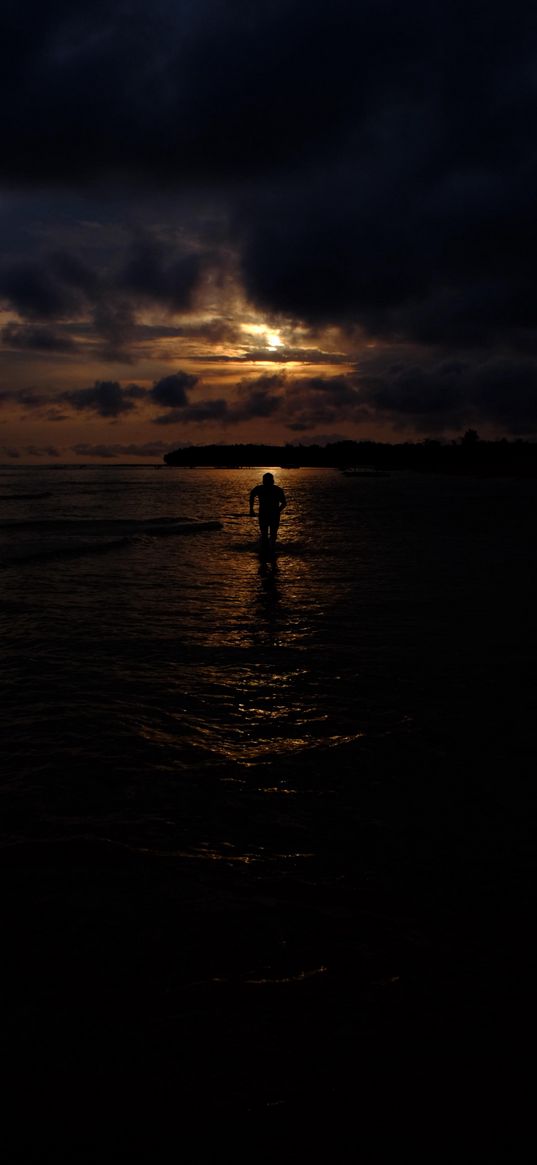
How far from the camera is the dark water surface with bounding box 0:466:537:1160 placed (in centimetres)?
285

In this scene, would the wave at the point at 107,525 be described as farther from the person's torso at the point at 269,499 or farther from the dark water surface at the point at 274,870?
the dark water surface at the point at 274,870

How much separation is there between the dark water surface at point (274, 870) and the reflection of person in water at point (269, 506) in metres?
9.42

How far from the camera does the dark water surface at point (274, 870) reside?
285 cm

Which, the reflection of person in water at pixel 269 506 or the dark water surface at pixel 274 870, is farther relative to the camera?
the reflection of person in water at pixel 269 506

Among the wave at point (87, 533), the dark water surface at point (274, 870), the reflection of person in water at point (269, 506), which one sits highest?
the reflection of person in water at point (269, 506)

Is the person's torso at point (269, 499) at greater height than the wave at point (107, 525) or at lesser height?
greater

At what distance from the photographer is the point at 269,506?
1955 centimetres

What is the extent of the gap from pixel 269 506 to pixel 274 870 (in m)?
15.9

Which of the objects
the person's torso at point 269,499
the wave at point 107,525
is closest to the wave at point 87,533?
the wave at point 107,525

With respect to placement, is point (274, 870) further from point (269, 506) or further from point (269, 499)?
point (269, 506)

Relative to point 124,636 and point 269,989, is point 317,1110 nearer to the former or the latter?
point 269,989

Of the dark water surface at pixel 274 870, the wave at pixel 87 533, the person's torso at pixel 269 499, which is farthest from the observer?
the wave at pixel 87 533

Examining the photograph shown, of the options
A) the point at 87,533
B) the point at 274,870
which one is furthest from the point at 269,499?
the point at 274,870

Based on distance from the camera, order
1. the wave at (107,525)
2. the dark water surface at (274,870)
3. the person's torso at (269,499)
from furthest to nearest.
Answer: the wave at (107,525)
the person's torso at (269,499)
the dark water surface at (274,870)
